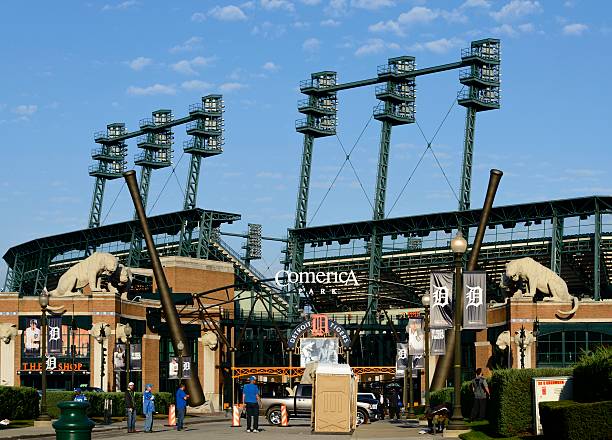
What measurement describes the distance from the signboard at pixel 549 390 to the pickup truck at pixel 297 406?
22.9m

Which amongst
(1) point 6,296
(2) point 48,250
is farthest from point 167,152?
(1) point 6,296

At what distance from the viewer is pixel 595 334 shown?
80125mm

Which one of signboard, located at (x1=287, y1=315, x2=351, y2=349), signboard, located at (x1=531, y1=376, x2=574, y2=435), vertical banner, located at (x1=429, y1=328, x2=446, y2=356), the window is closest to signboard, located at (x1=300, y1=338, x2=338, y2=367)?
signboard, located at (x1=287, y1=315, x2=351, y2=349)

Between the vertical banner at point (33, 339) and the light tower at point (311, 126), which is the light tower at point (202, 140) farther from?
the vertical banner at point (33, 339)

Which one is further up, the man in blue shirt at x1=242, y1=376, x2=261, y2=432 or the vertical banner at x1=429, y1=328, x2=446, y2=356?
the vertical banner at x1=429, y1=328, x2=446, y2=356

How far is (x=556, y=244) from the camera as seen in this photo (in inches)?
4200

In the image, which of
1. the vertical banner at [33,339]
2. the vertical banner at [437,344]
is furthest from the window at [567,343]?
the vertical banner at [33,339]

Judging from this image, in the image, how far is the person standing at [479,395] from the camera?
120ft

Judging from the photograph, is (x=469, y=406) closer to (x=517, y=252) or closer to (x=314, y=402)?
(x=314, y=402)

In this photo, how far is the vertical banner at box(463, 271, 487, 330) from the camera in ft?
109

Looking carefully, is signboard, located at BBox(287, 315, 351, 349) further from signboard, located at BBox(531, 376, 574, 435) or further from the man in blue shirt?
signboard, located at BBox(531, 376, 574, 435)

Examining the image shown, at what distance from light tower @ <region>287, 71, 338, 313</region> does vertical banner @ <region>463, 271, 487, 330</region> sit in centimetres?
8401

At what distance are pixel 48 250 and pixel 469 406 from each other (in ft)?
356

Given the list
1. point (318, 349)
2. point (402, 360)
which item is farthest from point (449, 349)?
point (318, 349)
